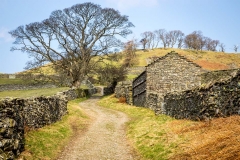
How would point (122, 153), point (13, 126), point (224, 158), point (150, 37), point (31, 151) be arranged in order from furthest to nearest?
point (150, 37) → point (122, 153) → point (31, 151) → point (13, 126) → point (224, 158)

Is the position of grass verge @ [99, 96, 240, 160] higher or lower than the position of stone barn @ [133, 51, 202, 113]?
lower

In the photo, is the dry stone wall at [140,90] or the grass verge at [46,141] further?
the dry stone wall at [140,90]

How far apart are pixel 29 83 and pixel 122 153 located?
36.0 m

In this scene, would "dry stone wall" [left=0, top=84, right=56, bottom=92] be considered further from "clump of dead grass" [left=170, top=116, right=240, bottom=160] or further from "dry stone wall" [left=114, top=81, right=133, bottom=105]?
"clump of dead grass" [left=170, top=116, right=240, bottom=160]

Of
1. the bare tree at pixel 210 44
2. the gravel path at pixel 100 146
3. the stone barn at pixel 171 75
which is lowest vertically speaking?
the gravel path at pixel 100 146

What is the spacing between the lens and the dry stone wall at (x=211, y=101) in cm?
1032

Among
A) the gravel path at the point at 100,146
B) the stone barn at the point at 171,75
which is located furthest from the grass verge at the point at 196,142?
the stone barn at the point at 171,75

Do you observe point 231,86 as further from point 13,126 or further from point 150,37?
point 150,37

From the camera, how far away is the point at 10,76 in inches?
2100

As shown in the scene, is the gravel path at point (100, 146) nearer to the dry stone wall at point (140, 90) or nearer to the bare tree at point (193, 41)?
the dry stone wall at point (140, 90)

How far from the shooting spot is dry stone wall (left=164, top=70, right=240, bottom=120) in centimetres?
1032

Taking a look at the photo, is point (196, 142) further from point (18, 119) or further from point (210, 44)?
point (210, 44)

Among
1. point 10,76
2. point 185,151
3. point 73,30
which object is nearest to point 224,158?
point 185,151

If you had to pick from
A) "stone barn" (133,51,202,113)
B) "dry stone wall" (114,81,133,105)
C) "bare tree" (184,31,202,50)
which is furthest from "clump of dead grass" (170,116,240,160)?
"bare tree" (184,31,202,50)
